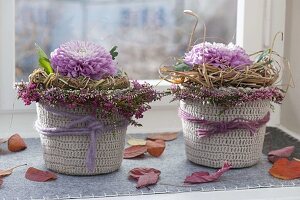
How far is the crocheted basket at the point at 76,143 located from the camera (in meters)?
1.01

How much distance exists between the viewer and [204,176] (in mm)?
1031

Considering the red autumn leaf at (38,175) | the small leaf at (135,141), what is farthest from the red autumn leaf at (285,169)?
the red autumn leaf at (38,175)

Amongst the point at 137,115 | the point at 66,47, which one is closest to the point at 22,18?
the point at 66,47

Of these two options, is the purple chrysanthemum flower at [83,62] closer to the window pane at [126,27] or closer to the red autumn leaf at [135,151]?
the red autumn leaf at [135,151]

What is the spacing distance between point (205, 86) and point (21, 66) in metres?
0.52

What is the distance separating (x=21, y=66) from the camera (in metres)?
1.38

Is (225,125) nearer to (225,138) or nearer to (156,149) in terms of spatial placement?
(225,138)

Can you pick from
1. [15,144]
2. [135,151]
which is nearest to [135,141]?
[135,151]

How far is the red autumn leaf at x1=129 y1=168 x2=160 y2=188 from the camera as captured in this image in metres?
0.99

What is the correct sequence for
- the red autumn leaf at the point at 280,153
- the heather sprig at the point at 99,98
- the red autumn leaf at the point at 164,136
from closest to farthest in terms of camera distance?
the heather sprig at the point at 99,98, the red autumn leaf at the point at 280,153, the red autumn leaf at the point at 164,136

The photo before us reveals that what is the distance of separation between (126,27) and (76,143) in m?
0.50

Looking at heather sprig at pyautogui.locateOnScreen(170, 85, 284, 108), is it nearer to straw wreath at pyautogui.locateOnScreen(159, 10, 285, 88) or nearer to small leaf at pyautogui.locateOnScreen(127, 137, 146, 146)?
straw wreath at pyautogui.locateOnScreen(159, 10, 285, 88)

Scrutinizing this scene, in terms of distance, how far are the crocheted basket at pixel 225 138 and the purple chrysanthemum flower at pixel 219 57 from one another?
2.9 inches

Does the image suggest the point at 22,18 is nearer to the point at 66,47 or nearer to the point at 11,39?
the point at 11,39
